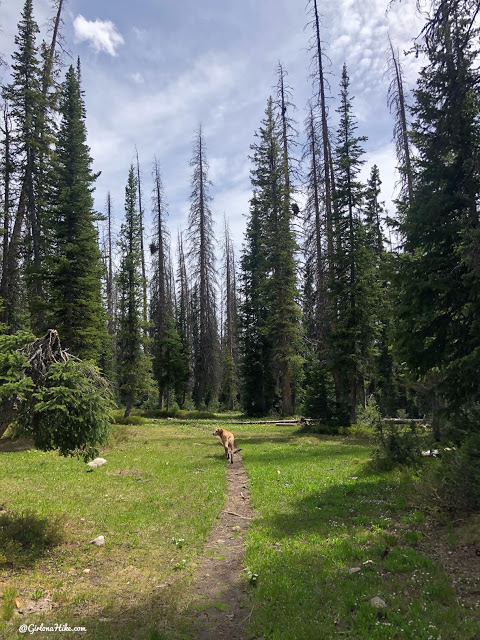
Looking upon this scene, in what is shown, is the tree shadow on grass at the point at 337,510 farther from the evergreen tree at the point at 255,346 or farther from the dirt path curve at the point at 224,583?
the evergreen tree at the point at 255,346

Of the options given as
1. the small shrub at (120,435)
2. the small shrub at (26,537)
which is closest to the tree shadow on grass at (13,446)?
the small shrub at (120,435)

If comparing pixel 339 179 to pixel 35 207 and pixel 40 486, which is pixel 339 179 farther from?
pixel 40 486

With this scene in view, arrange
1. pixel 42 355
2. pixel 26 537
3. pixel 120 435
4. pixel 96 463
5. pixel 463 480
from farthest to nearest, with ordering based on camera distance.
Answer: pixel 120 435
pixel 96 463
pixel 463 480
pixel 42 355
pixel 26 537

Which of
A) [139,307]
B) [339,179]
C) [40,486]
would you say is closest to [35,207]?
[139,307]

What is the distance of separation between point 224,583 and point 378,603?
1946 mm

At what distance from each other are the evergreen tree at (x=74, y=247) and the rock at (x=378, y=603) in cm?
1784

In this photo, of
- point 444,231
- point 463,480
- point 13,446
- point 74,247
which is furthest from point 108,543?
point 74,247

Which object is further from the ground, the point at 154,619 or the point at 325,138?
the point at 325,138

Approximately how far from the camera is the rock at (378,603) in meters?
4.45

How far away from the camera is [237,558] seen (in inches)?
236

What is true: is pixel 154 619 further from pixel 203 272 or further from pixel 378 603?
pixel 203 272

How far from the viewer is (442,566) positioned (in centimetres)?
538

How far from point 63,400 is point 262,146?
31149 mm

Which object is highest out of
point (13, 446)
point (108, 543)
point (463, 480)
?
point (463, 480)
